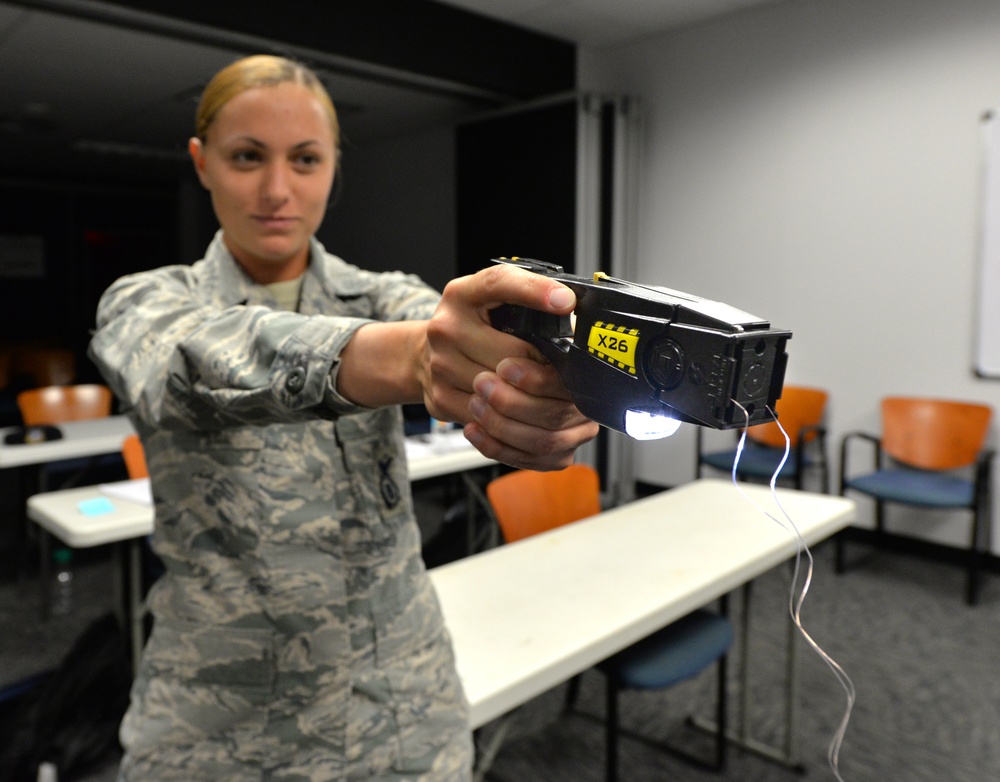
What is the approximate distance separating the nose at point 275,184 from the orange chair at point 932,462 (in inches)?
121

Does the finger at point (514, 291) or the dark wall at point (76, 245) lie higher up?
the dark wall at point (76, 245)

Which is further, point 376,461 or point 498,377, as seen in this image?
point 376,461

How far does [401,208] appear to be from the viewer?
6.26m

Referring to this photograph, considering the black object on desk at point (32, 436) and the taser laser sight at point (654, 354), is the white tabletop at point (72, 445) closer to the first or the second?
the black object on desk at point (32, 436)

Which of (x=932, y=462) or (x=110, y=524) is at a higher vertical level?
(x=110, y=524)

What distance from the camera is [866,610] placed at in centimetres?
300

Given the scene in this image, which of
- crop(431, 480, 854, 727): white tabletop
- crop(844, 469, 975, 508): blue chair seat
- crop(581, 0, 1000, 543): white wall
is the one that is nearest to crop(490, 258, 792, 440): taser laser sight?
crop(431, 480, 854, 727): white tabletop

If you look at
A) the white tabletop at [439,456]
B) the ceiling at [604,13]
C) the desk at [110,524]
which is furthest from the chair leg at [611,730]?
the ceiling at [604,13]

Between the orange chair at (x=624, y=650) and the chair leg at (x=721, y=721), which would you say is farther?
the chair leg at (x=721, y=721)

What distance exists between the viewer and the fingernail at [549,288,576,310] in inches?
18.4

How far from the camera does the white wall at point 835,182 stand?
136 inches

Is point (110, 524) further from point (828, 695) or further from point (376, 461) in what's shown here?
point (828, 695)

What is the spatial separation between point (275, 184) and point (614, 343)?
1.71ft

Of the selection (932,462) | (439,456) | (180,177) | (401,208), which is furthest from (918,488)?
(180,177)
